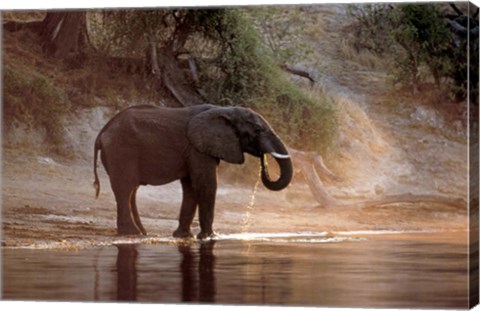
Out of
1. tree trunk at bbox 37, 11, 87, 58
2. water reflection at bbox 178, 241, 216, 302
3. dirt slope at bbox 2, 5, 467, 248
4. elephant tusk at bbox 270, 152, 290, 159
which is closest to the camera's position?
water reflection at bbox 178, 241, 216, 302

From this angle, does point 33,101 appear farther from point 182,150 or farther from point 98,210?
point 182,150

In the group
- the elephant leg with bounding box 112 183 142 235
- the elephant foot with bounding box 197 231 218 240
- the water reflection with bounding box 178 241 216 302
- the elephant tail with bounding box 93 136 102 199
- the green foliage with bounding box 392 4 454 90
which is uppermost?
the green foliage with bounding box 392 4 454 90

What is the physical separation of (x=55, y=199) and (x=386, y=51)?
3407 millimetres

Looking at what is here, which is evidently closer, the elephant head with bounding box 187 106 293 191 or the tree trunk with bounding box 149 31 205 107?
the elephant head with bounding box 187 106 293 191

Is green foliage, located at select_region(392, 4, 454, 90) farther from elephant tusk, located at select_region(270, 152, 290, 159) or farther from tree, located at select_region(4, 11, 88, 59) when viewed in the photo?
tree, located at select_region(4, 11, 88, 59)

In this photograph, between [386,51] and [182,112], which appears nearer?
[386,51]

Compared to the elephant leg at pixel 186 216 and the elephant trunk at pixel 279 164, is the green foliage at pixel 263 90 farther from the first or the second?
the elephant leg at pixel 186 216

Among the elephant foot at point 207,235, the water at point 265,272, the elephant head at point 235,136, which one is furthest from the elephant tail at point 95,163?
the elephant foot at point 207,235

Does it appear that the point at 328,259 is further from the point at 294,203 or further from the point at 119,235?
the point at 119,235

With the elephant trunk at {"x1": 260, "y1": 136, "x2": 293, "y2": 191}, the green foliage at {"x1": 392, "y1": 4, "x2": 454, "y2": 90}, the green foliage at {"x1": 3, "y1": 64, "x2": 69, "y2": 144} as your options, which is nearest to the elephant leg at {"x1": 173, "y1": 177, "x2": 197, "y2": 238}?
the elephant trunk at {"x1": 260, "y1": 136, "x2": 293, "y2": 191}

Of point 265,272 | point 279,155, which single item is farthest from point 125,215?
point 265,272

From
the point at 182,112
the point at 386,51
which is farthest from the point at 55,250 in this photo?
the point at 386,51

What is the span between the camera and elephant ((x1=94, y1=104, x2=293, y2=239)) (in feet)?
45.9

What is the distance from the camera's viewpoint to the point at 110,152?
14352mm
